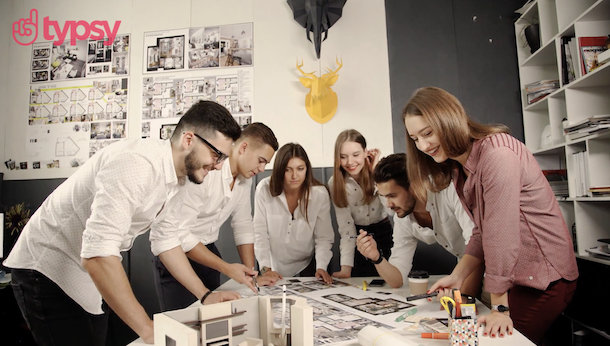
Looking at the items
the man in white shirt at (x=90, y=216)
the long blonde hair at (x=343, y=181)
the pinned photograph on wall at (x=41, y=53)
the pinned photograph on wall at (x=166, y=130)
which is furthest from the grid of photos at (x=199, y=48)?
the man in white shirt at (x=90, y=216)

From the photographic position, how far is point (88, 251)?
110 centimetres

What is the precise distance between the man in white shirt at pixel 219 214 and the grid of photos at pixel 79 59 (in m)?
2.12

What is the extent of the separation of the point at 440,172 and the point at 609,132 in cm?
122

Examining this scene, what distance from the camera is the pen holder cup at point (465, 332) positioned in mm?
908

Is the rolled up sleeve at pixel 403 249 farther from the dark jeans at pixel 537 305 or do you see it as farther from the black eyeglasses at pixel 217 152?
the black eyeglasses at pixel 217 152

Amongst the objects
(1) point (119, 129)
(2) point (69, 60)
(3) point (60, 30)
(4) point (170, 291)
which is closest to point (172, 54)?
(1) point (119, 129)

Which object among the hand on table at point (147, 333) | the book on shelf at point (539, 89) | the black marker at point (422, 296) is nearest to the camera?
the hand on table at point (147, 333)

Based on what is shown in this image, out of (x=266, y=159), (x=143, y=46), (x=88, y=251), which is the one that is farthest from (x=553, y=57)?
(x=143, y=46)

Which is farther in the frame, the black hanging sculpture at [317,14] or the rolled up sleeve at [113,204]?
the black hanging sculpture at [317,14]

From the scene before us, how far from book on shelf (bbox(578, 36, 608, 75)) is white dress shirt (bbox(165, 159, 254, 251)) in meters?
2.16

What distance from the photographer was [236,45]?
11.2ft

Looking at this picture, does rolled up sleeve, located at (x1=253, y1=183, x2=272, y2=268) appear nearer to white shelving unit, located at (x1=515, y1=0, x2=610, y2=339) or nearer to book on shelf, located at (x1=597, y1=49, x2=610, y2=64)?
white shelving unit, located at (x1=515, y1=0, x2=610, y2=339)

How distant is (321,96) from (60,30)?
275 cm

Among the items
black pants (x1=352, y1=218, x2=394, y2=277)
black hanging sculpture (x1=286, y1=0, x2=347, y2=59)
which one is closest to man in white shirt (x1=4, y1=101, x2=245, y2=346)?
black pants (x1=352, y1=218, x2=394, y2=277)
